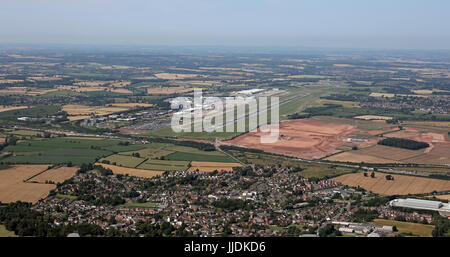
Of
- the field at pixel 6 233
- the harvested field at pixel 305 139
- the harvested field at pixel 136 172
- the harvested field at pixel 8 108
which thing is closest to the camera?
the field at pixel 6 233

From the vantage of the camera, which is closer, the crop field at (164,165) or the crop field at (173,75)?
the crop field at (164,165)

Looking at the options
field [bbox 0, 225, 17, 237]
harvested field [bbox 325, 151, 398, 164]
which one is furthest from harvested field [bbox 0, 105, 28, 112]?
field [bbox 0, 225, 17, 237]

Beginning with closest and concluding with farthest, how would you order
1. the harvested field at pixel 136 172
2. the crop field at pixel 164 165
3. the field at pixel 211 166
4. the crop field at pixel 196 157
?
the harvested field at pixel 136 172 < the field at pixel 211 166 < the crop field at pixel 164 165 < the crop field at pixel 196 157

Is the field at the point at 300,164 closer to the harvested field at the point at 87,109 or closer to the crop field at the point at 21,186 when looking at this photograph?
the crop field at the point at 21,186

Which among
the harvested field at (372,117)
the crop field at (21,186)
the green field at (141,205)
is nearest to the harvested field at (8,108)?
the crop field at (21,186)

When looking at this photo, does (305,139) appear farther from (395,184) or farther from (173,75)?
(173,75)
